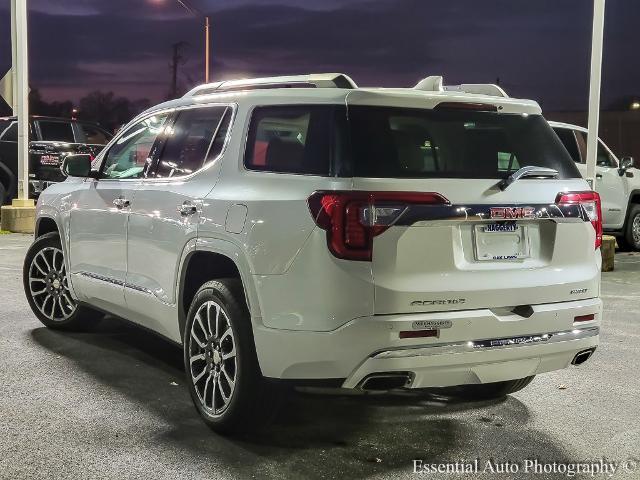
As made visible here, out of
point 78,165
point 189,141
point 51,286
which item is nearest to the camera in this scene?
point 189,141

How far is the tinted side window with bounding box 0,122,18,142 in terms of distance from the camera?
1588cm

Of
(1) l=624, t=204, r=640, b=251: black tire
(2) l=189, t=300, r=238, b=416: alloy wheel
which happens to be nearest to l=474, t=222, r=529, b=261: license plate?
(2) l=189, t=300, r=238, b=416: alloy wheel

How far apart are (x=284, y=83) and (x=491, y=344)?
1.77 meters

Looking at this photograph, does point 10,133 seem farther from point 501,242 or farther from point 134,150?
point 501,242

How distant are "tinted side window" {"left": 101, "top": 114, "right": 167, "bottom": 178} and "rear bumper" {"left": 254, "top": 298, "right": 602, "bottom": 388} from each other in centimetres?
197

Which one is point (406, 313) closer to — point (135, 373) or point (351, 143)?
point (351, 143)

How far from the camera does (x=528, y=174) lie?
4.09 metres

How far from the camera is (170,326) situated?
485cm

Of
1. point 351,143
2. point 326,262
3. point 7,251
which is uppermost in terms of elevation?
point 351,143

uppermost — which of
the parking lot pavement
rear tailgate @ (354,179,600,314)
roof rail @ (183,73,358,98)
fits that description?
roof rail @ (183,73,358,98)

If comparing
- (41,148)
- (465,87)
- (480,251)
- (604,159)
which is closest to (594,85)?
(604,159)

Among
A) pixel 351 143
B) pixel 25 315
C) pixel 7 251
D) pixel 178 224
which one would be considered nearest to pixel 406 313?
pixel 351 143

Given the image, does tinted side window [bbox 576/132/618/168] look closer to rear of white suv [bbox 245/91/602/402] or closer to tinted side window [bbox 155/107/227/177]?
rear of white suv [bbox 245/91/602/402]

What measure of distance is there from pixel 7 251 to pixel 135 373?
23.5ft
